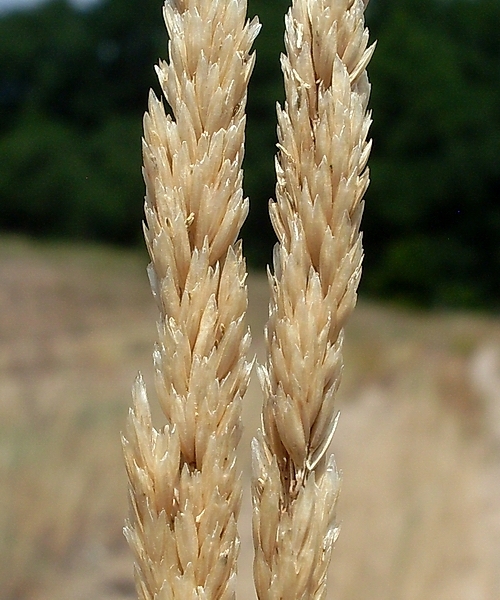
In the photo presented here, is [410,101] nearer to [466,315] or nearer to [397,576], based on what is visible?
[466,315]

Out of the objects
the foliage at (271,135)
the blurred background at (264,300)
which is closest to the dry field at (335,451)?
the blurred background at (264,300)

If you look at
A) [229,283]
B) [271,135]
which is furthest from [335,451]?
[271,135]

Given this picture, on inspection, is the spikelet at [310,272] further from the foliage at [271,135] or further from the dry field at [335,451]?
the foliage at [271,135]

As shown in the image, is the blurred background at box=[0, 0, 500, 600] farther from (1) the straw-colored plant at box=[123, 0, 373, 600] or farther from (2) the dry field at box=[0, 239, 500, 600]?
(1) the straw-colored plant at box=[123, 0, 373, 600]

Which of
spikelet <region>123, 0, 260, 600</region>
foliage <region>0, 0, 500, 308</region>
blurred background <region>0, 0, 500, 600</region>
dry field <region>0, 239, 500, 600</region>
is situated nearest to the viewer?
spikelet <region>123, 0, 260, 600</region>

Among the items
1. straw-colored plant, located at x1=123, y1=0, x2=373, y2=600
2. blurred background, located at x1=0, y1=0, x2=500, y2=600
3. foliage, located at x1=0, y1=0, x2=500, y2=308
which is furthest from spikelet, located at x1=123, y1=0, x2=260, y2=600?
foliage, located at x1=0, y1=0, x2=500, y2=308
